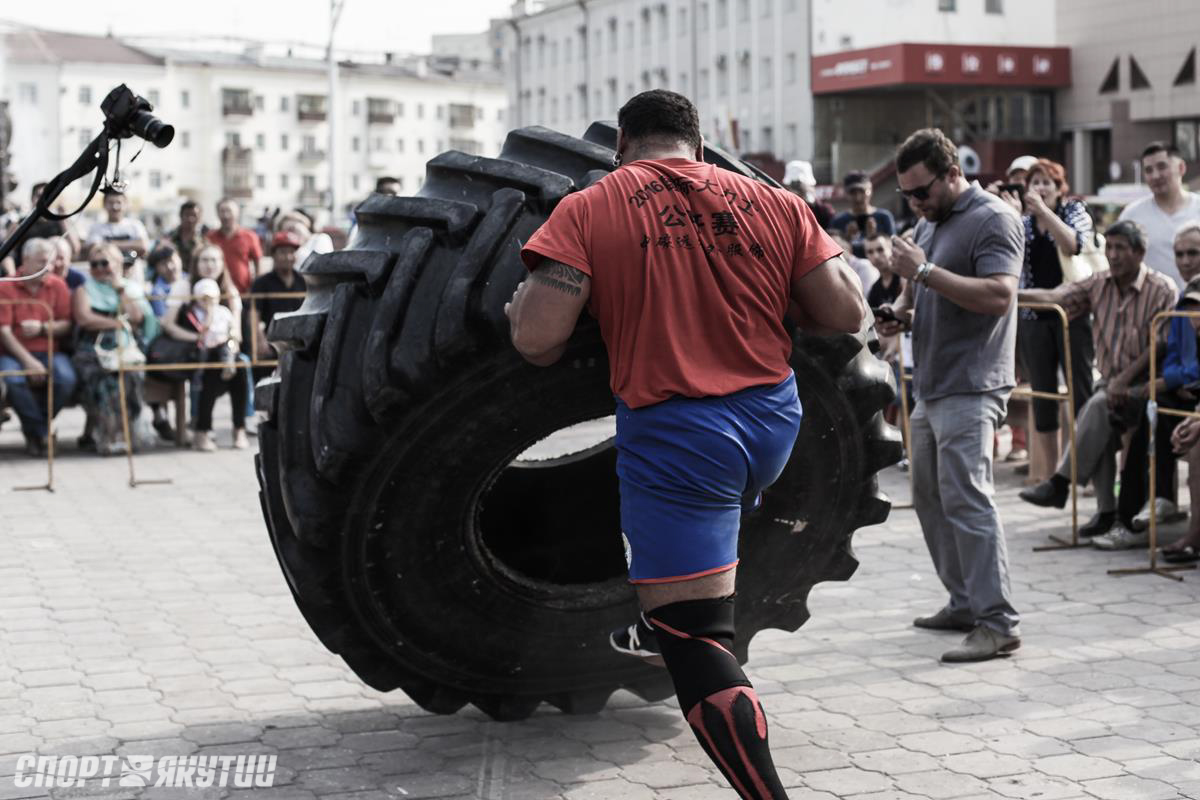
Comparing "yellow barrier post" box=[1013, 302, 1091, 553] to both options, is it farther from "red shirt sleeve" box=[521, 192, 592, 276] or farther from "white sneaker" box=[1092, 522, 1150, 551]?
"red shirt sleeve" box=[521, 192, 592, 276]

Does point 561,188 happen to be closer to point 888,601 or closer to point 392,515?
point 392,515

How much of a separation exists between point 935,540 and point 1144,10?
171 ft

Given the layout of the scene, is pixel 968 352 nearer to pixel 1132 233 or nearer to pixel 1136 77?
pixel 1132 233

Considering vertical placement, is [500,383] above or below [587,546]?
above

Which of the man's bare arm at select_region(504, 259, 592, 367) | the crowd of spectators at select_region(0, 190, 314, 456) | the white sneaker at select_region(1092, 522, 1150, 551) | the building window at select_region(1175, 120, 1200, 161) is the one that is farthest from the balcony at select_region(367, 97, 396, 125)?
the man's bare arm at select_region(504, 259, 592, 367)

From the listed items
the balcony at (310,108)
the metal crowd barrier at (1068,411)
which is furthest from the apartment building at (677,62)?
the metal crowd barrier at (1068,411)

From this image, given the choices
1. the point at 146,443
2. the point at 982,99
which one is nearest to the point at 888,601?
the point at 146,443

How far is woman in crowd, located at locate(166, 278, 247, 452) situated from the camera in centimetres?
1290

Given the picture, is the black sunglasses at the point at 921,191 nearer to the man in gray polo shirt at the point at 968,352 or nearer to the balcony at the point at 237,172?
the man in gray polo shirt at the point at 968,352

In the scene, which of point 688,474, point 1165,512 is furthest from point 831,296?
point 1165,512

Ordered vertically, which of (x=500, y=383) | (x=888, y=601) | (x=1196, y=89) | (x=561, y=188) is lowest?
(x=888, y=601)

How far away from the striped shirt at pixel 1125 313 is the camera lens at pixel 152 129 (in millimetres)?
5945

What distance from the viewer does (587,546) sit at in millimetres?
5680

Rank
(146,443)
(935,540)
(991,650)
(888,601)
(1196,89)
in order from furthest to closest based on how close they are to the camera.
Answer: (1196,89) → (146,443) → (888,601) → (935,540) → (991,650)
